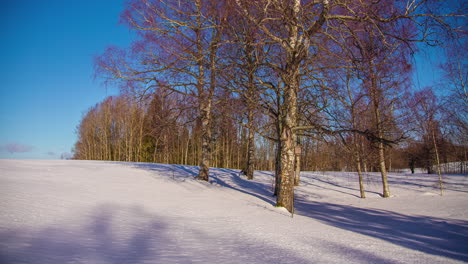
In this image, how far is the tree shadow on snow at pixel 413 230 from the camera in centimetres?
449

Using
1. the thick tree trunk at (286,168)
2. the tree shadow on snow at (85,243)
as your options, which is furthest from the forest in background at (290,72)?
the tree shadow on snow at (85,243)

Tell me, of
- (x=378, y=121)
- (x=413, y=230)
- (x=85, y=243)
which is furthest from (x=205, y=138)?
(x=85, y=243)

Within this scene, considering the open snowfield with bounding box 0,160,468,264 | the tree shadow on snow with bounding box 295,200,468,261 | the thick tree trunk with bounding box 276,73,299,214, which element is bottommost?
the tree shadow on snow with bounding box 295,200,468,261

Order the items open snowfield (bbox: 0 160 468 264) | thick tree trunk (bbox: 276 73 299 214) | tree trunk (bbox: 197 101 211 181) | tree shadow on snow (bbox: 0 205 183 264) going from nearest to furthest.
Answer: tree shadow on snow (bbox: 0 205 183 264), open snowfield (bbox: 0 160 468 264), thick tree trunk (bbox: 276 73 299 214), tree trunk (bbox: 197 101 211 181)

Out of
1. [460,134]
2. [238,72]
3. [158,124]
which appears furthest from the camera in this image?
[460,134]

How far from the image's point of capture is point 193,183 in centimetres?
1067

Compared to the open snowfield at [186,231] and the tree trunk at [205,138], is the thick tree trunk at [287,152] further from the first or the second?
the tree trunk at [205,138]

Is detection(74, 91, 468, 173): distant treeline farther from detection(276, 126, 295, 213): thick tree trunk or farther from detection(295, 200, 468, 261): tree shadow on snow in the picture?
detection(295, 200, 468, 261): tree shadow on snow

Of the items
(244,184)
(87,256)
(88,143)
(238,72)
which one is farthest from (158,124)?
(88,143)

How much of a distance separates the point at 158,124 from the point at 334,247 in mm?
8250

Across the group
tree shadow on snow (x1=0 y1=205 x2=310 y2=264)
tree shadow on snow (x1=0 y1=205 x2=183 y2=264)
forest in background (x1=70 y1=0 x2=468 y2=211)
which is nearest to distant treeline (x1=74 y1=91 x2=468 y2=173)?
forest in background (x1=70 y1=0 x2=468 y2=211)

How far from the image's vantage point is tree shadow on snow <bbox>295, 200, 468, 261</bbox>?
14.7 ft

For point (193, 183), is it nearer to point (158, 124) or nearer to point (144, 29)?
point (158, 124)

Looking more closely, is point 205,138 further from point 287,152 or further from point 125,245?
point 125,245
